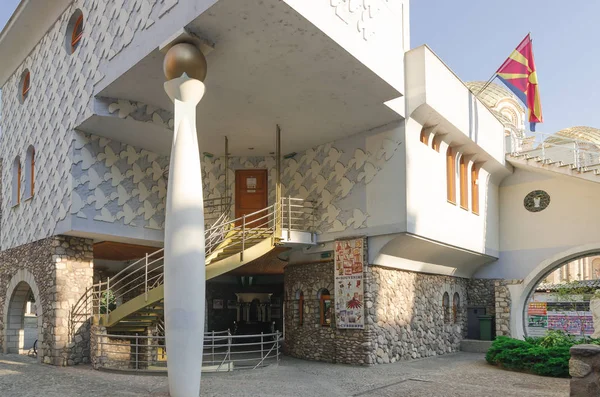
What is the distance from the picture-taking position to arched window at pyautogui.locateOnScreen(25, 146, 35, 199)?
597 inches

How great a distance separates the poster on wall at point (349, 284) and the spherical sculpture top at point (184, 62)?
6149mm

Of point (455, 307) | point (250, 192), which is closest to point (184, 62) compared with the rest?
point (250, 192)

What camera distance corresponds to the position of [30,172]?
50.5 ft

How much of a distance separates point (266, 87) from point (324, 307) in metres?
6.13

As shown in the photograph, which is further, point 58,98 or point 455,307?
point 455,307

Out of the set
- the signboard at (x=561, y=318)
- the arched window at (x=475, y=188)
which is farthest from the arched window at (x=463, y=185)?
the signboard at (x=561, y=318)

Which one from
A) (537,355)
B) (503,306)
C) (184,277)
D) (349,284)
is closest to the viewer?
(184,277)

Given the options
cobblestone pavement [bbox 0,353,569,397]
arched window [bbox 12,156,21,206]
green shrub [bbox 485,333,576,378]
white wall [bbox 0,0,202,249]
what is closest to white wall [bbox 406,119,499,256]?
green shrub [bbox 485,333,576,378]

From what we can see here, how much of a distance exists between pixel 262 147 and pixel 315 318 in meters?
4.93

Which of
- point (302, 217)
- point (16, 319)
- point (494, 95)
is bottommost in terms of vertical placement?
point (16, 319)

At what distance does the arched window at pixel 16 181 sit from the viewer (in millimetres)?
16086

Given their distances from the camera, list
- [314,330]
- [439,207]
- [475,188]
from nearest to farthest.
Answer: [314,330] < [439,207] < [475,188]

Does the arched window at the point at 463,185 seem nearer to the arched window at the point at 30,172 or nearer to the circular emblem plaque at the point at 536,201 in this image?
the circular emblem plaque at the point at 536,201

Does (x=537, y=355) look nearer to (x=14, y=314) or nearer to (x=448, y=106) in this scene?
(x=448, y=106)
